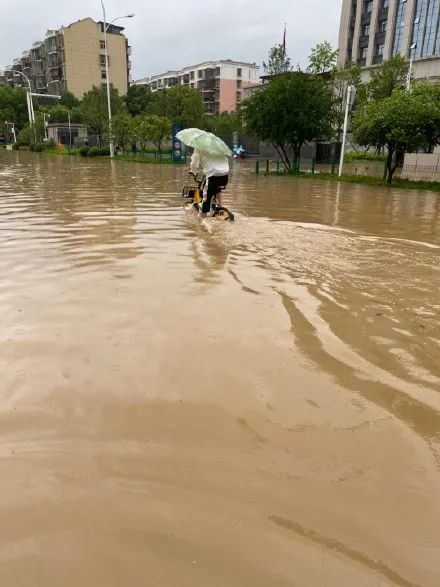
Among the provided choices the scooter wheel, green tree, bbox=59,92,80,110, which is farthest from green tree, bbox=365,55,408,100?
green tree, bbox=59,92,80,110

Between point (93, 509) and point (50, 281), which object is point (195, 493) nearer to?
point (93, 509)

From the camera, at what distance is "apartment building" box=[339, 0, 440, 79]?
180ft

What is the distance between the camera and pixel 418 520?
2.16m

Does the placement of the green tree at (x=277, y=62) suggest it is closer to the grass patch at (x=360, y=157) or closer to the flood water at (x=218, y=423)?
the grass patch at (x=360, y=157)

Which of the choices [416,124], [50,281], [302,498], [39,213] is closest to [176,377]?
[302,498]

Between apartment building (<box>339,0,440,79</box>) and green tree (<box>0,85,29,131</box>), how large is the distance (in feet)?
167

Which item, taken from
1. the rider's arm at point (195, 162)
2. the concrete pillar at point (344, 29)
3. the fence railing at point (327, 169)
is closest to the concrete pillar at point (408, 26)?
the concrete pillar at point (344, 29)

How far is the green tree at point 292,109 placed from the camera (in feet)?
79.7

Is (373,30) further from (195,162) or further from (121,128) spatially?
(195,162)

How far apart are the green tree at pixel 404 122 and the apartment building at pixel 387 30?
39.8 m

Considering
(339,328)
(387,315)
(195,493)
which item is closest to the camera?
(195,493)

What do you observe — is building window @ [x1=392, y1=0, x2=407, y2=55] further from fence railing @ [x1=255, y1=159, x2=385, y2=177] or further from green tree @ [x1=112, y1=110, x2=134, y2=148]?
green tree @ [x1=112, y1=110, x2=134, y2=148]

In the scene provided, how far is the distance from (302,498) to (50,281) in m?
4.26

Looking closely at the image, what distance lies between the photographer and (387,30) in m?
58.9
